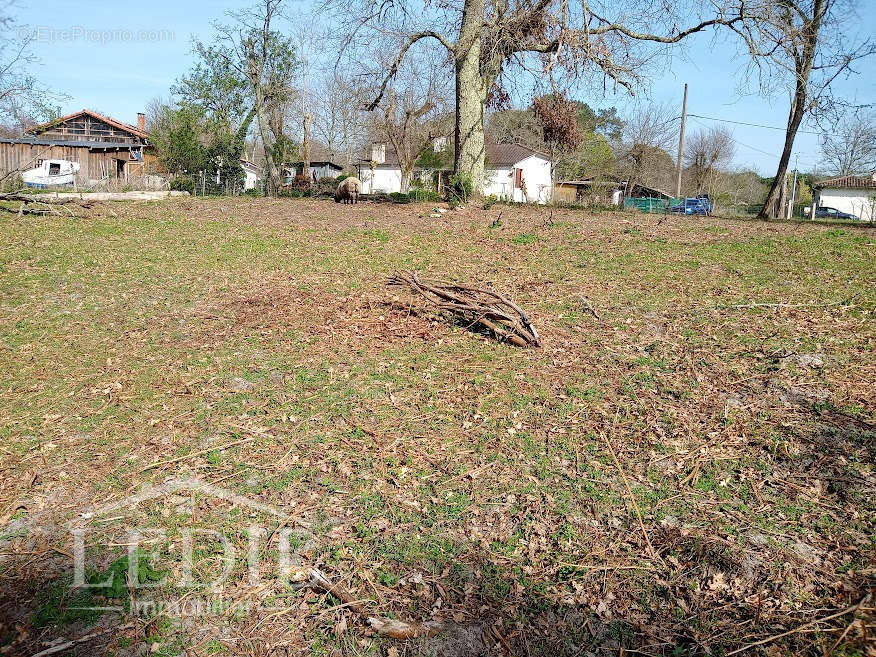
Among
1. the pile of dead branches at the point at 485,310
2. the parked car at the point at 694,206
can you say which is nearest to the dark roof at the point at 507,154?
the parked car at the point at 694,206

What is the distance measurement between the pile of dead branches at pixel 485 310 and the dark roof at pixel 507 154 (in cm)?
4064

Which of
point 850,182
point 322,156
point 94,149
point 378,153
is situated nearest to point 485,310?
point 94,149

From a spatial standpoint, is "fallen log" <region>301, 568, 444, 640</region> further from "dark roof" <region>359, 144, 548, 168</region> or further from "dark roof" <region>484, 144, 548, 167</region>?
"dark roof" <region>484, 144, 548, 167</region>

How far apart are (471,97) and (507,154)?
111 ft

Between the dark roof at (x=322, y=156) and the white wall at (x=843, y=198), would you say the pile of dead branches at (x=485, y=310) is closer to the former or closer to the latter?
the white wall at (x=843, y=198)

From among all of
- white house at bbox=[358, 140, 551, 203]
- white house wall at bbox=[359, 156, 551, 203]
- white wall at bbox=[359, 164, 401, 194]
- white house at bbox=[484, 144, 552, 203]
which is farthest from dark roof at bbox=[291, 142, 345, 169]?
white house at bbox=[484, 144, 552, 203]

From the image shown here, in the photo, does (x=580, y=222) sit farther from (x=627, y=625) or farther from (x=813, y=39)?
(x=627, y=625)

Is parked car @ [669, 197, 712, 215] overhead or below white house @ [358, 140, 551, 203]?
below

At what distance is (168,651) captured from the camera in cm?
220

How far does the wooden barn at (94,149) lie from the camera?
27.4 meters

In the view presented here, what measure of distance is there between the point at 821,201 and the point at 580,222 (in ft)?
157

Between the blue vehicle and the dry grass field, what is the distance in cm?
2646

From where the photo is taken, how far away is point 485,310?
5.14 m

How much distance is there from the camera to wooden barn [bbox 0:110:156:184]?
27406mm
